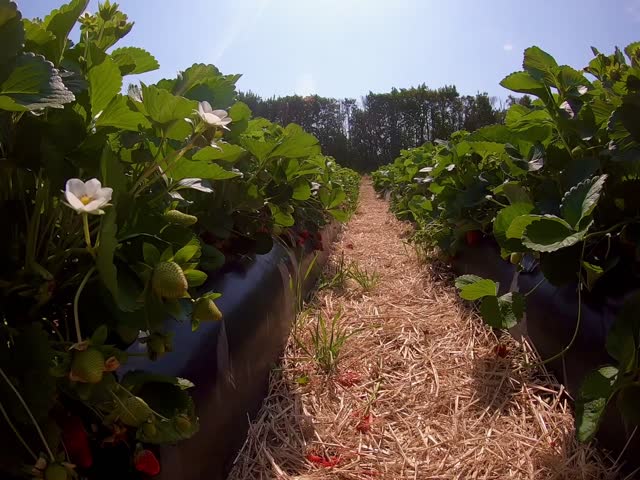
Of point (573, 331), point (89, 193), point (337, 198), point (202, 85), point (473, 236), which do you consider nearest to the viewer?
point (89, 193)

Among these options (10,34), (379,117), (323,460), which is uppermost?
(379,117)

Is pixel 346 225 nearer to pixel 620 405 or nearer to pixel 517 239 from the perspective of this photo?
→ pixel 517 239

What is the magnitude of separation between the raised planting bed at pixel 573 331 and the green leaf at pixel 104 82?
1163mm

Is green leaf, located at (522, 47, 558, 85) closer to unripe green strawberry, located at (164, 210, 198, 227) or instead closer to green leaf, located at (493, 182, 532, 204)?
green leaf, located at (493, 182, 532, 204)

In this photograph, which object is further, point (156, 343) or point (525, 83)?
point (525, 83)

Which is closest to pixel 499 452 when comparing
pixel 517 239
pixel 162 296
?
pixel 517 239

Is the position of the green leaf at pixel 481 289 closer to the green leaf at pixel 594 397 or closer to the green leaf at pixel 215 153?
the green leaf at pixel 594 397

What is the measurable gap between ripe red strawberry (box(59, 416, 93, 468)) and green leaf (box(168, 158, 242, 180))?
0.44m

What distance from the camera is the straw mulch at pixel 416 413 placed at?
48.9 inches

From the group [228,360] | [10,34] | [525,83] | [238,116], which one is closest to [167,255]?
[10,34]

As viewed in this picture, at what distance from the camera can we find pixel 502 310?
A: 1489mm

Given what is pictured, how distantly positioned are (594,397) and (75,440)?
999 mm

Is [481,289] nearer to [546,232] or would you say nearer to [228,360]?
[546,232]

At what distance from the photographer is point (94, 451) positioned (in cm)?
79
